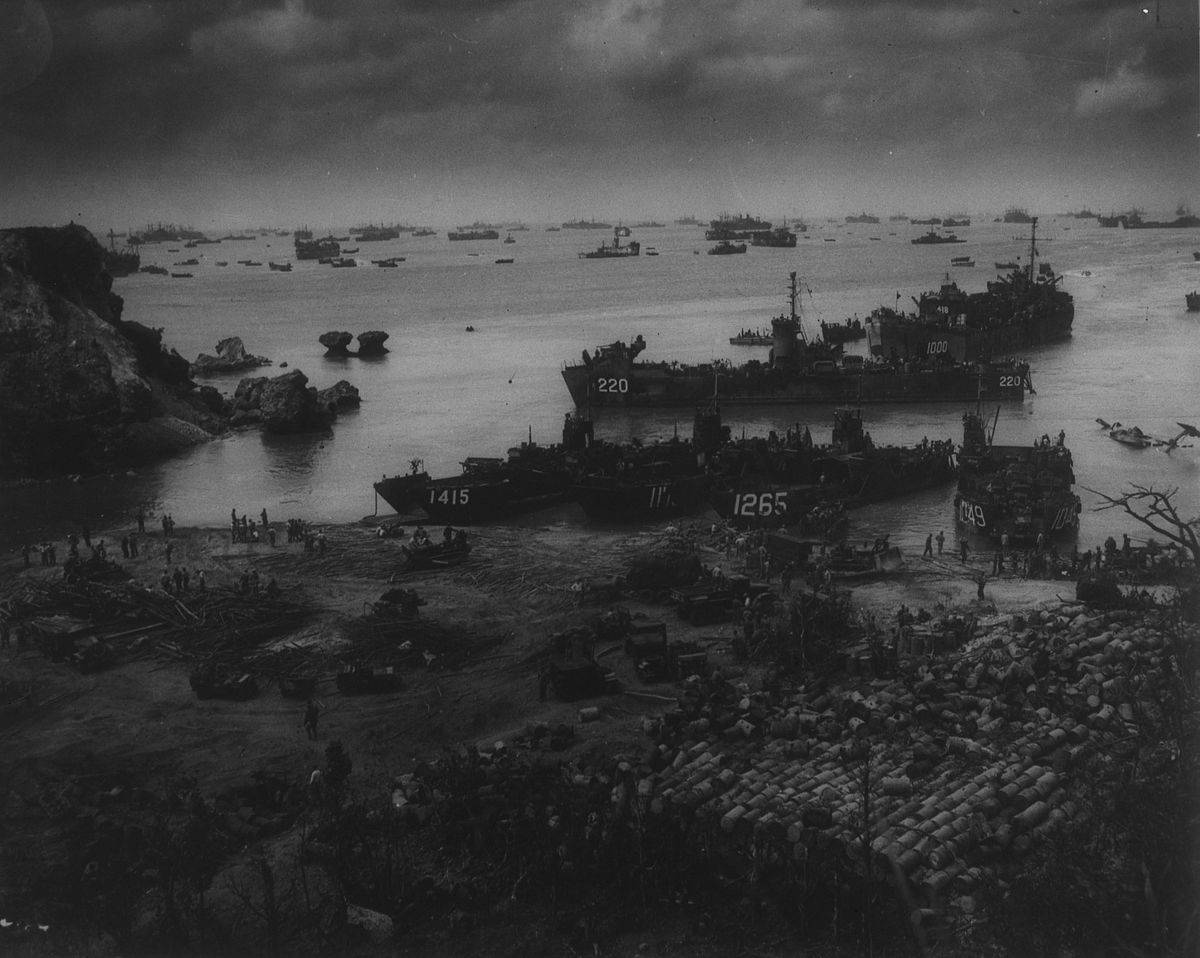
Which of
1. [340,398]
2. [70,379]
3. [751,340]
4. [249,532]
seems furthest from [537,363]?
[249,532]

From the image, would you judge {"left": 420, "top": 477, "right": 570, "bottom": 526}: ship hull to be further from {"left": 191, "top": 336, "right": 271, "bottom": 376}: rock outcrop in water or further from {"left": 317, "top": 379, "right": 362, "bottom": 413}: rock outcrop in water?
{"left": 191, "top": 336, "right": 271, "bottom": 376}: rock outcrop in water

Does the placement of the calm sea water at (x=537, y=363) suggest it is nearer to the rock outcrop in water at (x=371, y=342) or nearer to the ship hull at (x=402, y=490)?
the rock outcrop in water at (x=371, y=342)

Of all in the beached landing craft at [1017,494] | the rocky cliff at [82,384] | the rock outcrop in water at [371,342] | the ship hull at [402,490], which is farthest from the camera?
the rock outcrop in water at [371,342]

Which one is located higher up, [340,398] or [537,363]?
[537,363]

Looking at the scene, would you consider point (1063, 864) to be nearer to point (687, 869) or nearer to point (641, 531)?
point (687, 869)

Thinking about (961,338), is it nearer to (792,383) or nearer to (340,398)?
(792,383)

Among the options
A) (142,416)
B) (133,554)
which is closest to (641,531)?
(133,554)

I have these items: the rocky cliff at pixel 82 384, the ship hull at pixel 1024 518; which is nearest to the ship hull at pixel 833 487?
the ship hull at pixel 1024 518
